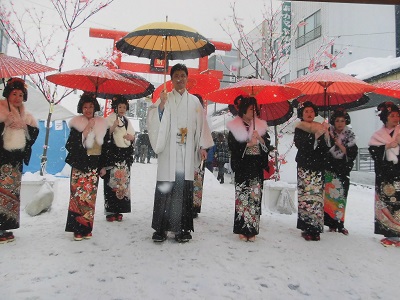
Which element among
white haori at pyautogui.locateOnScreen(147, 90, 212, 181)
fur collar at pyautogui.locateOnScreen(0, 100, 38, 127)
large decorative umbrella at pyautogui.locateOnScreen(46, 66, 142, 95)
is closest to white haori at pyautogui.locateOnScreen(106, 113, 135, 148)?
large decorative umbrella at pyautogui.locateOnScreen(46, 66, 142, 95)

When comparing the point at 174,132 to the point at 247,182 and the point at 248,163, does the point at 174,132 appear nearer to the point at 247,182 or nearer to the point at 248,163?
the point at 248,163

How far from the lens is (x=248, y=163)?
3.94 m

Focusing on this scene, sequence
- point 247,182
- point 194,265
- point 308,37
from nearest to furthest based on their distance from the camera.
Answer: point 194,265 < point 247,182 < point 308,37

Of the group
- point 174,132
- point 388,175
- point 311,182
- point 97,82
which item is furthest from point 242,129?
point 97,82

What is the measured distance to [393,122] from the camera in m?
4.01

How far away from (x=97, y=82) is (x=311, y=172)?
3.15 metres

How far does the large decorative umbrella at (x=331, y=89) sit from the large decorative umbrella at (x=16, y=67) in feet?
10.2

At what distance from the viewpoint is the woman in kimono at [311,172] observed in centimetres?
404

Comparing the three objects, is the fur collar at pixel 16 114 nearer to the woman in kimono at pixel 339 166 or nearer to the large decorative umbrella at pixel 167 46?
the large decorative umbrella at pixel 167 46

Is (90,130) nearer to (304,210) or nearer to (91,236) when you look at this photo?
(91,236)

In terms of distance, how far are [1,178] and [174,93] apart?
2.25 meters

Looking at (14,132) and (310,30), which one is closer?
(14,132)

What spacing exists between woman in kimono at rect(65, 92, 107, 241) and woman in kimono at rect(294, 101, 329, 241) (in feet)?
8.70

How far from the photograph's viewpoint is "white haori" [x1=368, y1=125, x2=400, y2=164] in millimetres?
3922
